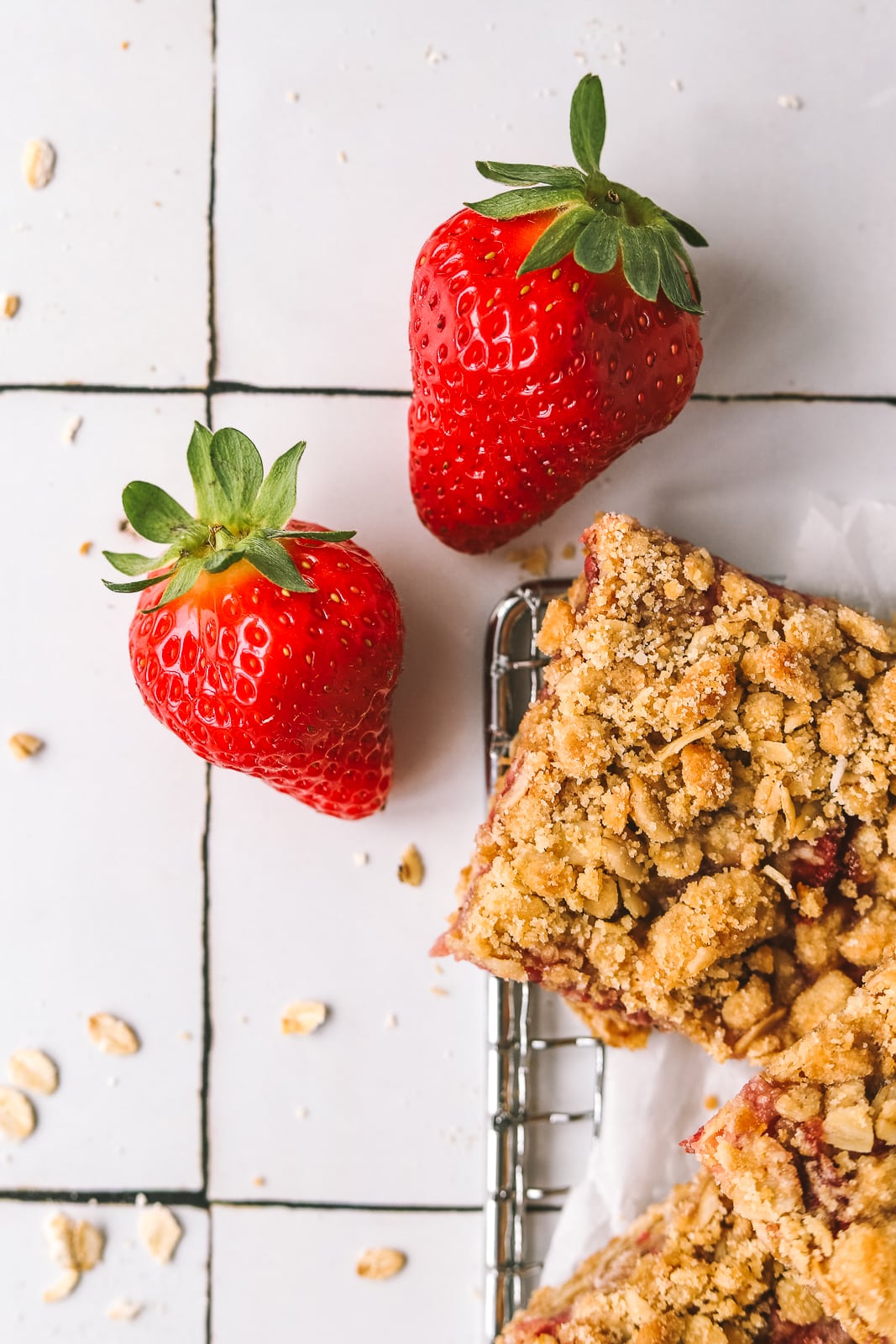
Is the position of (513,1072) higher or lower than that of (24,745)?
lower

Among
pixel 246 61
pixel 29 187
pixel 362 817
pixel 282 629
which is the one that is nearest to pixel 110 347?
pixel 29 187

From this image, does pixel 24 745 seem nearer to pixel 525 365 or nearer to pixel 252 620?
pixel 252 620

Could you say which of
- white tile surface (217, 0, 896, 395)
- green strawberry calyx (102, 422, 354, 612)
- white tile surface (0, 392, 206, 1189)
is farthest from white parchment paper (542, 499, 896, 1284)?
green strawberry calyx (102, 422, 354, 612)

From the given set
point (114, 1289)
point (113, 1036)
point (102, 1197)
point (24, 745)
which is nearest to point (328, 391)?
A: point (24, 745)

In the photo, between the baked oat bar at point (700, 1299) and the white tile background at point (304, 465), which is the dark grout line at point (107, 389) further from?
the baked oat bar at point (700, 1299)

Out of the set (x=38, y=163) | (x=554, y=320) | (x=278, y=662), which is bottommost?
(x=278, y=662)
